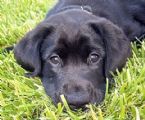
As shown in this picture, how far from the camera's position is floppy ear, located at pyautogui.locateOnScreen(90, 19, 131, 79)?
130 inches

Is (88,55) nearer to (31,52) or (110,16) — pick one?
(31,52)

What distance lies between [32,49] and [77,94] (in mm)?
607

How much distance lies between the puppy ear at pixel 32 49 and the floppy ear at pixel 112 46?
372 millimetres

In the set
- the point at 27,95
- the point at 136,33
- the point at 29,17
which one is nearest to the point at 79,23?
the point at 27,95

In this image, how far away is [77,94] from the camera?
2.97 meters

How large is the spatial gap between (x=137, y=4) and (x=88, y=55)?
55.8 inches

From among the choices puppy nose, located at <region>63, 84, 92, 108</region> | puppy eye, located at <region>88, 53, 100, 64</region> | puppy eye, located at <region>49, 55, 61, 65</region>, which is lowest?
puppy nose, located at <region>63, 84, 92, 108</region>

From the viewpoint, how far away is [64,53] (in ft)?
10.6

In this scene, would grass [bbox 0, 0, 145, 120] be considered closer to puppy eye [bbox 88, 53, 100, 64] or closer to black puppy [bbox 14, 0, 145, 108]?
black puppy [bbox 14, 0, 145, 108]

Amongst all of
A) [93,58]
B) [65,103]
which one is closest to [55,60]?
[93,58]

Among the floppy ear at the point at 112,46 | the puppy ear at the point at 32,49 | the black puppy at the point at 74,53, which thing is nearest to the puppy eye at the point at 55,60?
the black puppy at the point at 74,53

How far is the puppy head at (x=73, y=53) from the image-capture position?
3.20 metres

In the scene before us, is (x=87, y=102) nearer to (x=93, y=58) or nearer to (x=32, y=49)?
(x=93, y=58)

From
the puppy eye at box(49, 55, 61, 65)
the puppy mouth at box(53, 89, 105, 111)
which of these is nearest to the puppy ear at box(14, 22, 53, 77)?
the puppy eye at box(49, 55, 61, 65)
